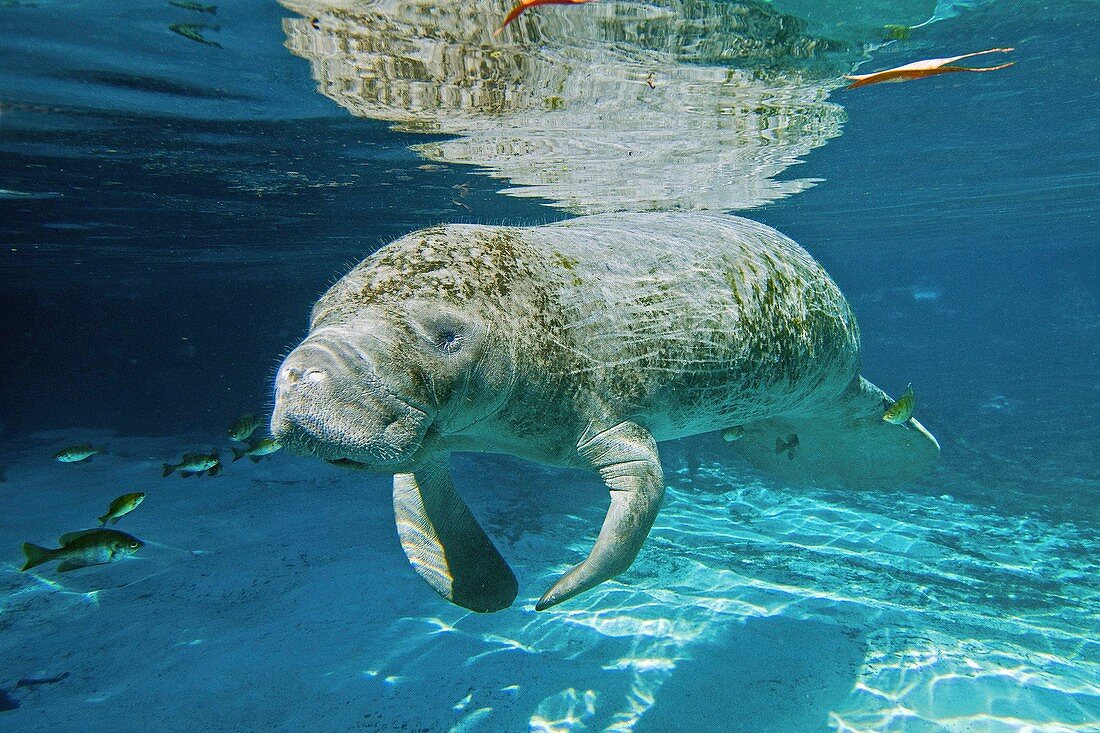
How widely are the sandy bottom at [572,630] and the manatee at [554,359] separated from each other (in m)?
1.73

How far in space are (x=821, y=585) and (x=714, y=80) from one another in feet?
20.4

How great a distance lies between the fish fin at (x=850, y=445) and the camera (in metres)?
5.45

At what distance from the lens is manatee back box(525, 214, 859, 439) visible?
10.4 ft

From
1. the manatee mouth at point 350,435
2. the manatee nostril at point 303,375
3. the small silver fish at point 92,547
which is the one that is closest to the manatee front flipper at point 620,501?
the manatee mouth at point 350,435

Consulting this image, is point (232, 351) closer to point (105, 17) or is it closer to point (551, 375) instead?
point (105, 17)

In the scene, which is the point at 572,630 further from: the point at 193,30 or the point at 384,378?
the point at 193,30

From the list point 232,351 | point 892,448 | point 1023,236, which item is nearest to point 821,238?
point 1023,236

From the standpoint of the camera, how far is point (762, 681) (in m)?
4.69

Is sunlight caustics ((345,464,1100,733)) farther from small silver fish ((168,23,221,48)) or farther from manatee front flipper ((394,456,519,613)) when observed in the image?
small silver fish ((168,23,221,48))

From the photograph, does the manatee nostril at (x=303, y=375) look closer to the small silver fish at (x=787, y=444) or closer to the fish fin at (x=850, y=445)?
the fish fin at (x=850, y=445)

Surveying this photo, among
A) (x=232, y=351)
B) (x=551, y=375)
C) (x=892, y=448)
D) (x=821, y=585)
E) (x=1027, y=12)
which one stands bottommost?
(x=232, y=351)

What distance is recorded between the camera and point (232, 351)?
99.2 ft

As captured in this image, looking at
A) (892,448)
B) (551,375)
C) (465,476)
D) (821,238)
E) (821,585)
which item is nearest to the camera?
(551,375)

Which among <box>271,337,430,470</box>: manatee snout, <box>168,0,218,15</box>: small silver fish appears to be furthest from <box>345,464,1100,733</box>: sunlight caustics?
<box>168,0,218,15</box>: small silver fish
